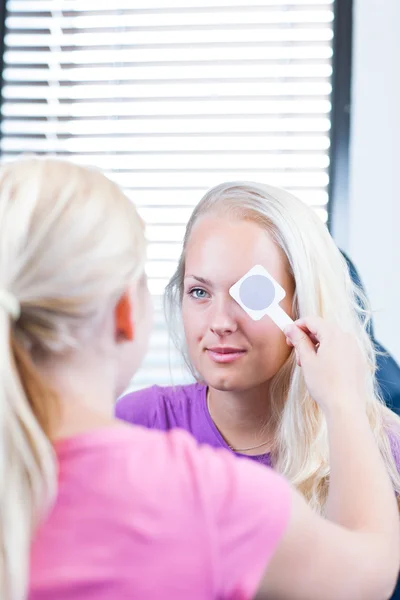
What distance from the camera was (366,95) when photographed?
1.88 meters

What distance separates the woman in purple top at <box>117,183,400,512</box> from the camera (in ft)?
3.87

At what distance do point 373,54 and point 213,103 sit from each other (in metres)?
0.42

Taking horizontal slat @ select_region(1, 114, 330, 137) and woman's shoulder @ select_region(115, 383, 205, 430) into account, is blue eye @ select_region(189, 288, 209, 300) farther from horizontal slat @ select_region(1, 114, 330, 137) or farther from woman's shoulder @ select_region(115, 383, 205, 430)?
horizontal slat @ select_region(1, 114, 330, 137)

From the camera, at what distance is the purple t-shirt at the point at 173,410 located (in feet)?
4.28

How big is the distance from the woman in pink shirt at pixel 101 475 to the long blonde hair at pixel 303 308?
408 millimetres

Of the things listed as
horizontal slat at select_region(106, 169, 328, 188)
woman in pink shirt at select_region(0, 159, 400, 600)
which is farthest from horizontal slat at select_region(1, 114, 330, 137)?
Answer: woman in pink shirt at select_region(0, 159, 400, 600)

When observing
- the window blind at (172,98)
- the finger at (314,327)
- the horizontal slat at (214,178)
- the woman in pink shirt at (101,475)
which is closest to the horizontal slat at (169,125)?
the window blind at (172,98)

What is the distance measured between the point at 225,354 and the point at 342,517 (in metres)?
0.40

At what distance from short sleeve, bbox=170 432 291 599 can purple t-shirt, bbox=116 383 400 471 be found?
Result: 576mm

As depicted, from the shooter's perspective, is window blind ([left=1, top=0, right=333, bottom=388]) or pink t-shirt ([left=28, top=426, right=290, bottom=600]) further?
window blind ([left=1, top=0, right=333, bottom=388])

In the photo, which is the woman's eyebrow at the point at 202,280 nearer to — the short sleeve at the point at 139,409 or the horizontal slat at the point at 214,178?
the short sleeve at the point at 139,409

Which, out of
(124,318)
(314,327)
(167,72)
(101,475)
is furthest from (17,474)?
(167,72)

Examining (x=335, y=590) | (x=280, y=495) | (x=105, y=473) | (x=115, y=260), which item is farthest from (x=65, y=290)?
(x=335, y=590)

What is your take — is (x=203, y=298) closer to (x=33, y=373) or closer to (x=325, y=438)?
(x=325, y=438)
